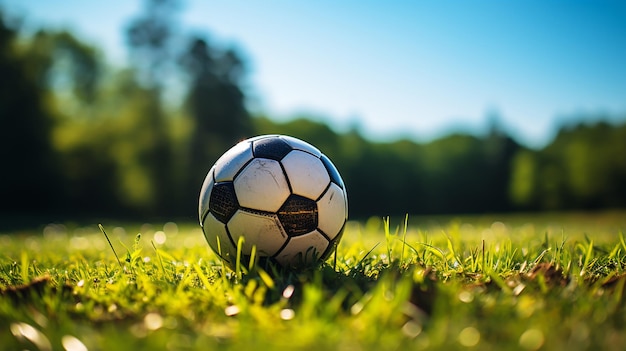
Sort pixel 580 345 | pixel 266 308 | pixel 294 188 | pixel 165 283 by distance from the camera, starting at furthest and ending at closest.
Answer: pixel 294 188 < pixel 165 283 < pixel 266 308 < pixel 580 345

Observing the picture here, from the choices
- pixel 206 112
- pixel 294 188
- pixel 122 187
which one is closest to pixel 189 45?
pixel 206 112

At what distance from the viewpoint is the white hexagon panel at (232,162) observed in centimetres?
307

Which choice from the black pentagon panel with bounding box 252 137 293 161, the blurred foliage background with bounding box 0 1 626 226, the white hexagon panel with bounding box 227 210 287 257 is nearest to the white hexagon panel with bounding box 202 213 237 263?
the white hexagon panel with bounding box 227 210 287 257

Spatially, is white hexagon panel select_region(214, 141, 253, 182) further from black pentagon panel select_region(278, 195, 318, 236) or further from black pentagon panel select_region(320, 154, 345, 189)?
black pentagon panel select_region(320, 154, 345, 189)

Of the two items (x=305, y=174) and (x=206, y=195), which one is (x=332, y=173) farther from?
(x=206, y=195)

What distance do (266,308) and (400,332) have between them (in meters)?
0.68

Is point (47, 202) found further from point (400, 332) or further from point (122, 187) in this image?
point (400, 332)

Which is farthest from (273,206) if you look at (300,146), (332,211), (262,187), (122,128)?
(122,128)

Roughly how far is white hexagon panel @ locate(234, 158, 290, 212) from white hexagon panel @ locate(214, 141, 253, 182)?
0.07 meters

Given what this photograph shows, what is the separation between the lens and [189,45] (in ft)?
108

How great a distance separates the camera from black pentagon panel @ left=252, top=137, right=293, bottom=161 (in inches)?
122

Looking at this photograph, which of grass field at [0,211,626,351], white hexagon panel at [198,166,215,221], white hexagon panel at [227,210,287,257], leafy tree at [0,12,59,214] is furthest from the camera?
leafy tree at [0,12,59,214]

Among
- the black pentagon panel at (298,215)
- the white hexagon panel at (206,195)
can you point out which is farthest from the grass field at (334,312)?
the white hexagon panel at (206,195)

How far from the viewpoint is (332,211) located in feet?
10.2
